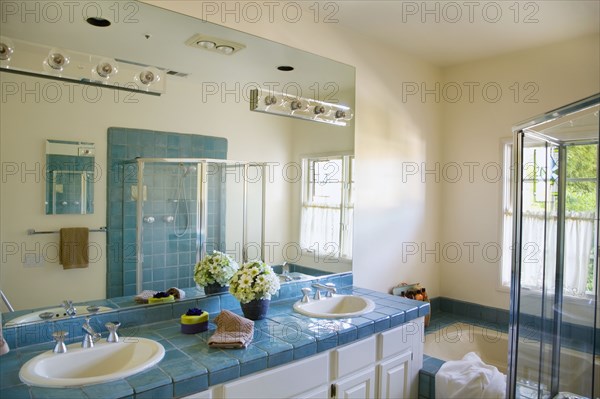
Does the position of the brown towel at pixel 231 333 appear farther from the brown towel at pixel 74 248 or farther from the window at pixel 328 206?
the window at pixel 328 206

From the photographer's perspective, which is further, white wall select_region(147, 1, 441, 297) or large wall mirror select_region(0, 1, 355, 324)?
white wall select_region(147, 1, 441, 297)

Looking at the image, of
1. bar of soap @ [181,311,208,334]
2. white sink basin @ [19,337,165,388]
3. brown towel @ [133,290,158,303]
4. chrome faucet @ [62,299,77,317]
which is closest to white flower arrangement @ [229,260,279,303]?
bar of soap @ [181,311,208,334]

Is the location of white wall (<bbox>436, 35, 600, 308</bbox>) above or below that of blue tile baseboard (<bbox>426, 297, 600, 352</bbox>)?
above

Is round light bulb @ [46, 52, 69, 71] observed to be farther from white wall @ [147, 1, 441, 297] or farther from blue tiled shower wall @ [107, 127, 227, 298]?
white wall @ [147, 1, 441, 297]

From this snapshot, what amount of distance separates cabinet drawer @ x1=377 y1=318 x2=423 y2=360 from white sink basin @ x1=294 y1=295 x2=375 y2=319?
0.17 metres

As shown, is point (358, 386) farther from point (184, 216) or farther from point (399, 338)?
point (184, 216)

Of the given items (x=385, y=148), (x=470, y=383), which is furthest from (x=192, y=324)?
(x=385, y=148)

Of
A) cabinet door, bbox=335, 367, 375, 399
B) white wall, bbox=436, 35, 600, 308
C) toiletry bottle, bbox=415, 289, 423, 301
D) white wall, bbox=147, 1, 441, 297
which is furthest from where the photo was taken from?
toiletry bottle, bbox=415, 289, 423, 301

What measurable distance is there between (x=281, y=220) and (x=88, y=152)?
3.82 feet

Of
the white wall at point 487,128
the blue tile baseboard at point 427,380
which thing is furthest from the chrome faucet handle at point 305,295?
the white wall at point 487,128

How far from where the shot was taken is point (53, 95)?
71.1 inches

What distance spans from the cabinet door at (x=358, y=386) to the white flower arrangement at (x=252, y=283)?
56cm

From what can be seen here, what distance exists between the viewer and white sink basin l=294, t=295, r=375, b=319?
2420 millimetres

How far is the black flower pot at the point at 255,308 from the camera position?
2176 mm
